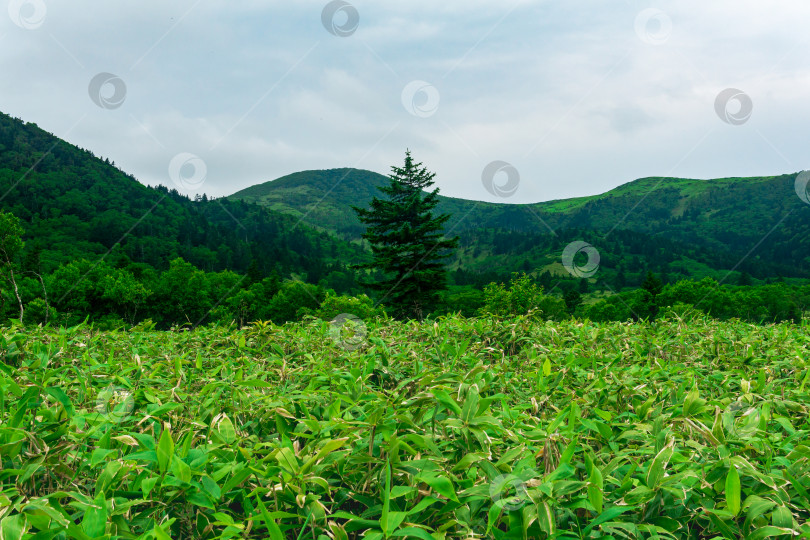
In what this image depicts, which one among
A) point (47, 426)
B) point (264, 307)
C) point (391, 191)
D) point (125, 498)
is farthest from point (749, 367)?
point (264, 307)

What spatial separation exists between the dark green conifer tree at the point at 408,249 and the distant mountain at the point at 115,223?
59196mm

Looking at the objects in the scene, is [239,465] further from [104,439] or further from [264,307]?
[264,307]

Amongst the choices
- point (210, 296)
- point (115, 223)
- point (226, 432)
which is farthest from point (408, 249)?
point (115, 223)

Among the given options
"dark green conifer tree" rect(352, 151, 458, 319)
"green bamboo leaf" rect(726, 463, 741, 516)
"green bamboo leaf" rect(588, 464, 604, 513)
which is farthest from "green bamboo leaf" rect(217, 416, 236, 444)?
"dark green conifer tree" rect(352, 151, 458, 319)

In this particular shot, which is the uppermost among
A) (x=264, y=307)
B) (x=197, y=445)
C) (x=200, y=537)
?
(x=197, y=445)

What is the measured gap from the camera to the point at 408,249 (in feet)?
141

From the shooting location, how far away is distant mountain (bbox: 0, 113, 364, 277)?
108812 millimetres

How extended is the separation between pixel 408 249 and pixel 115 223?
10438cm

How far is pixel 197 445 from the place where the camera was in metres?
1.57

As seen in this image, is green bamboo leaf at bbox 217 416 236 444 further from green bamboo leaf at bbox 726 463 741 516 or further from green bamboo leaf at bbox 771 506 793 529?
green bamboo leaf at bbox 771 506 793 529

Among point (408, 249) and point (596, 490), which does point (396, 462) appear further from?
point (408, 249)

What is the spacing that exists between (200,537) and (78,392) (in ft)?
3.64

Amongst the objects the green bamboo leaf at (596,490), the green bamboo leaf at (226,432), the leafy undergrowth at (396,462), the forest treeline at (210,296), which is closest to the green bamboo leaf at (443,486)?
the leafy undergrowth at (396,462)

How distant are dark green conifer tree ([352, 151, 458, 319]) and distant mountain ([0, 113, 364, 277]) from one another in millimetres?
59196
